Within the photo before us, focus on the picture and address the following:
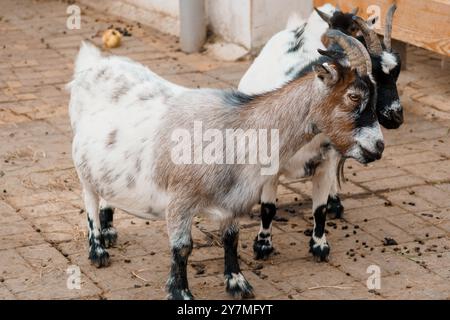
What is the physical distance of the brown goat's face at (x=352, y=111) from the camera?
5.62m

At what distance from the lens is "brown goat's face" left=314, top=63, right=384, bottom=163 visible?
562cm

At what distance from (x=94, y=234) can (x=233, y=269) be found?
102 centimetres

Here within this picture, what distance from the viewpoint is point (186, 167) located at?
5898 mm

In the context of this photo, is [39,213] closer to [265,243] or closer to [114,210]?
[114,210]

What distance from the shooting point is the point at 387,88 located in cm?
620

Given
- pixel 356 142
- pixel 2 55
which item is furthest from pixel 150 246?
pixel 2 55

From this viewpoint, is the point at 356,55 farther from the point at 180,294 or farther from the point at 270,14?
the point at 270,14

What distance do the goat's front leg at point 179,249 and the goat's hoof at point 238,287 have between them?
26 cm

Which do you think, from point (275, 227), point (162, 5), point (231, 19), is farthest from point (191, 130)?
point (162, 5)

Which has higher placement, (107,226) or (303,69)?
(303,69)

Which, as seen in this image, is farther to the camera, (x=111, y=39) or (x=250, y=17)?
(x=111, y=39)

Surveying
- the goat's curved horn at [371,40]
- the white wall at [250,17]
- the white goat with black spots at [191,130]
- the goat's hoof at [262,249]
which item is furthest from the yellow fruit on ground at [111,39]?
the goat's curved horn at [371,40]

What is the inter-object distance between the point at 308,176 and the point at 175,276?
1.20 m

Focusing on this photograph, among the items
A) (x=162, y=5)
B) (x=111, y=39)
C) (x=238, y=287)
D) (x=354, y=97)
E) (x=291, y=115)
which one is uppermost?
(x=354, y=97)
